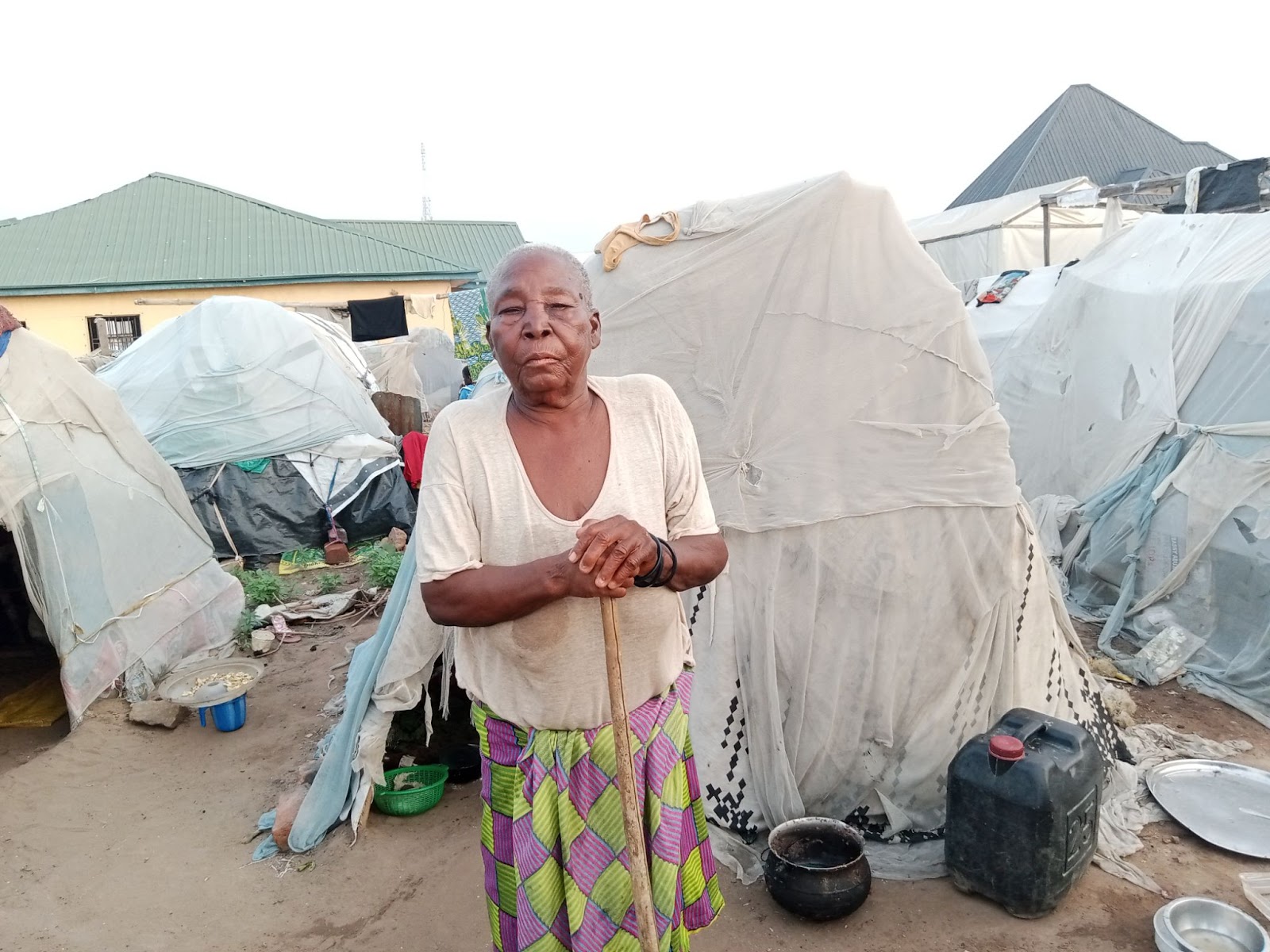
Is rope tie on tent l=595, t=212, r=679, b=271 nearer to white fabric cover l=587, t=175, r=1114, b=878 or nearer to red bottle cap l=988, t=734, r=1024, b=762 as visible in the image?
white fabric cover l=587, t=175, r=1114, b=878

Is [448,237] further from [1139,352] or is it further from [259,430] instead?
[1139,352]

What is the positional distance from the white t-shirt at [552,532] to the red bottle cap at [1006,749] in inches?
76.0

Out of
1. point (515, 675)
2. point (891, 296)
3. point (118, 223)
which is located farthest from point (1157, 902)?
point (118, 223)

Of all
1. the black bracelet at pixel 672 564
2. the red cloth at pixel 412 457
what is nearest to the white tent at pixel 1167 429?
the black bracelet at pixel 672 564

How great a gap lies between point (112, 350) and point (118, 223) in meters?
4.18

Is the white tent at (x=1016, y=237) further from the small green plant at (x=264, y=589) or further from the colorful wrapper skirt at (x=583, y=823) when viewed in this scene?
the colorful wrapper skirt at (x=583, y=823)

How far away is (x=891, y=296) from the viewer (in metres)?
3.82

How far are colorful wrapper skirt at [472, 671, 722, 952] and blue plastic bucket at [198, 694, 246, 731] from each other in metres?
4.31

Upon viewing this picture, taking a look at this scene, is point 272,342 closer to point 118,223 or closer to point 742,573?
point 742,573

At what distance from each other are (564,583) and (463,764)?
3.47 metres

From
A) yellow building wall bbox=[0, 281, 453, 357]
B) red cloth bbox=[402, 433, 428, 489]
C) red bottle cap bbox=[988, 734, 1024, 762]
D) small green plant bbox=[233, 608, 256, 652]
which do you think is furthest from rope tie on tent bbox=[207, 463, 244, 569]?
yellow building wall bbox=[0, 281, 453, 357]

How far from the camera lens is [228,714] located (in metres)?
5.60

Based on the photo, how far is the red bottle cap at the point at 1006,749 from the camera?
3.21 meters

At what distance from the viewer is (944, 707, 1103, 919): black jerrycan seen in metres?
3.19
